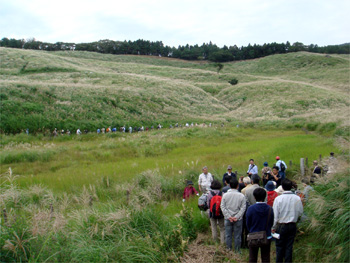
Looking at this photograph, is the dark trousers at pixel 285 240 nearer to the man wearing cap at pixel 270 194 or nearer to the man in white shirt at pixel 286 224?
the man in white shirt at pixel 286 224

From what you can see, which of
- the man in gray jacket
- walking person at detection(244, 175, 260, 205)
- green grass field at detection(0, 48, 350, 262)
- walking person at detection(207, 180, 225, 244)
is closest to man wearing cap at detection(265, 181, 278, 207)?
walking person at detection(244, 175, 260, 205)

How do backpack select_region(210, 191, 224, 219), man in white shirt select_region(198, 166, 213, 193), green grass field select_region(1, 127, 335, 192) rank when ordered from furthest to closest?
green grass field select_region(1, 127, 335, 192)
man in white shirt select_region(198, 166, 213, 193)
backpack select_region(210, 191, 224, 219)

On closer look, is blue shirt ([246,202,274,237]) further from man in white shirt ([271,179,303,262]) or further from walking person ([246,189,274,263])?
man in white shirt ([271,179,303,262])

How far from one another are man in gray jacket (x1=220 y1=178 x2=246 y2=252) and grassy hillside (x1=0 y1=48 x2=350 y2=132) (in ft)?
77.1

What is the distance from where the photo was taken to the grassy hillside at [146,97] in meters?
30.7

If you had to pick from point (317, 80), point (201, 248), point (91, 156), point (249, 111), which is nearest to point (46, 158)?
point (91, 156)

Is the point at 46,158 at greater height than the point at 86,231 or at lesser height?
lesser

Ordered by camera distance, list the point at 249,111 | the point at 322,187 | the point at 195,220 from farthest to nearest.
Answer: the point at 249,111, the point at 195,220, the point at 322,187

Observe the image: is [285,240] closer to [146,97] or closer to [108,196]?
[108,196]

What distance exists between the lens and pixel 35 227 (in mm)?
5020

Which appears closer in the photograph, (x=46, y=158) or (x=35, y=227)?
(x=35, y=227)

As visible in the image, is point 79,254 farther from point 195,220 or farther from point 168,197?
point 168,197

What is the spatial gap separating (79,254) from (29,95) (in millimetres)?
32903

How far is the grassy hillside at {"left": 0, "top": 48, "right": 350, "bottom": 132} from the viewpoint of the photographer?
101ft
